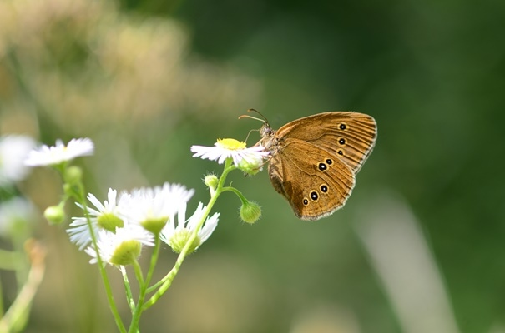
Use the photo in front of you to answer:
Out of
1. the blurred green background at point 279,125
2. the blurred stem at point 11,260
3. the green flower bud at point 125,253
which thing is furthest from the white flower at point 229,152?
the blurred green background at point 279,125

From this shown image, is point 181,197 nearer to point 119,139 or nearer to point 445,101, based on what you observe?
point 119,139

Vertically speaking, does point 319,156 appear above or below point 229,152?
below

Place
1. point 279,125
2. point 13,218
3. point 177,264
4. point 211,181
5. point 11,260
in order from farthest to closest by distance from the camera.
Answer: point 279,125 < point 13,218 < point 11,260 < point 211,181 < point 177,264

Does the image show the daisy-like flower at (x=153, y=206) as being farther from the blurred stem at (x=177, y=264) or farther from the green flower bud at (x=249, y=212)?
the green flower bud at (x=249, y=212)

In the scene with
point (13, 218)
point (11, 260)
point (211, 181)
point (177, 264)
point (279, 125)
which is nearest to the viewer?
point (177, 264)

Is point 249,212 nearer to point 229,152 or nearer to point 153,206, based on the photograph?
point 229,152

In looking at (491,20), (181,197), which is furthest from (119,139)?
(491,20)

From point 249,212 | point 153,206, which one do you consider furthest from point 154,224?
point 249,212
